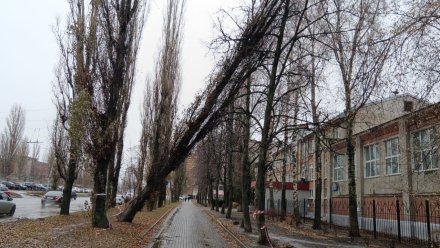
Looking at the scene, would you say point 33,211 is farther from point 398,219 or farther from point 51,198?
point 398,219

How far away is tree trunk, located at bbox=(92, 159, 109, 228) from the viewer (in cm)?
1781

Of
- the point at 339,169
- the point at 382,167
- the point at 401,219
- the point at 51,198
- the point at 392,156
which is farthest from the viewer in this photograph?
the point at 51,198

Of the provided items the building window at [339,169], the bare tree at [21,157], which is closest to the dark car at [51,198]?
the building window at [339,169]

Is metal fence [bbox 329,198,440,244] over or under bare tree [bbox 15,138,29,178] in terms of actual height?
under

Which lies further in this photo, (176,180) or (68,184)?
(176,180)

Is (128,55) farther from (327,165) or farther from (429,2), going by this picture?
(327,165)

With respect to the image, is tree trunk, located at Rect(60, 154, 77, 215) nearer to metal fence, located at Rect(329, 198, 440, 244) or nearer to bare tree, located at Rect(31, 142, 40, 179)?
metal fence, located at Rect(329, 198, 440, 244)

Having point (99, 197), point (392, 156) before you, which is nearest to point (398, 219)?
point (392, 156)

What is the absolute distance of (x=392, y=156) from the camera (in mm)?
26656

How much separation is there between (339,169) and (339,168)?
0.26 feet

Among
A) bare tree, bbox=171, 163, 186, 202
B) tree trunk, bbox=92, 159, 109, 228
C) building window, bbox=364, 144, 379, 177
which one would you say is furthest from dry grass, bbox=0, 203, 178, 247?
bare tree, bbox=171, 163, 186, 202

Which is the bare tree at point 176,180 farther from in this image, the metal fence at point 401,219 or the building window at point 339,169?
the metal fence at point 401,219

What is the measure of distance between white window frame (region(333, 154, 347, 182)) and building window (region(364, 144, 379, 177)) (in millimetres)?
4778

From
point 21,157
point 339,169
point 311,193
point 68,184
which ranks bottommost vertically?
point 68,184
